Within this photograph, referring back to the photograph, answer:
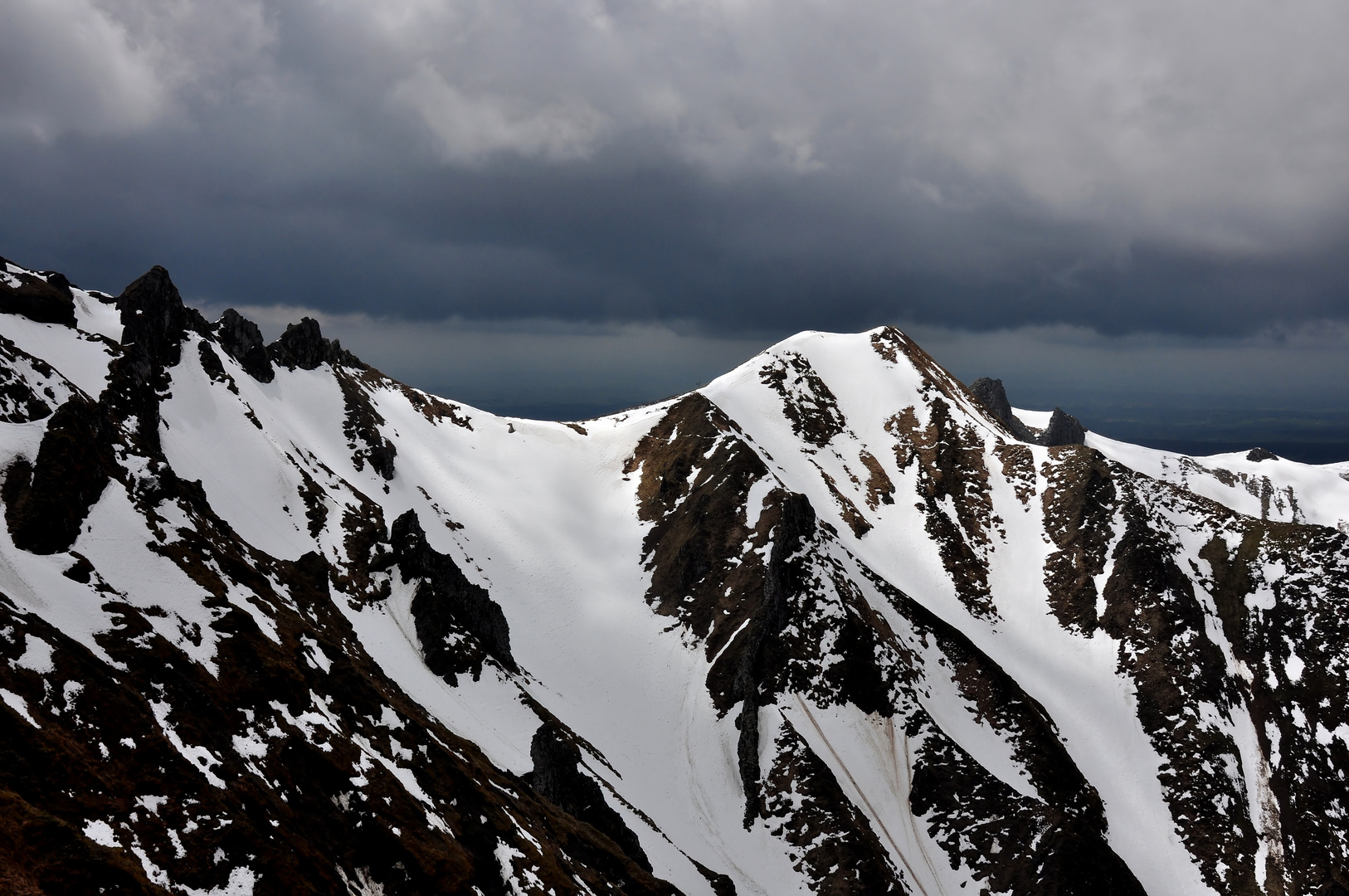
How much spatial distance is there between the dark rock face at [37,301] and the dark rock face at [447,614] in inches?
1986

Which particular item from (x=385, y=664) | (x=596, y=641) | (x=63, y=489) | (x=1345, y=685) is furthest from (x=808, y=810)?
(x=1345, y=685)

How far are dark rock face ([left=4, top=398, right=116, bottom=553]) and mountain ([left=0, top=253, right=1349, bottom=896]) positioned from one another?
24 centimetres

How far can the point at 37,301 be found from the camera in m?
94.6

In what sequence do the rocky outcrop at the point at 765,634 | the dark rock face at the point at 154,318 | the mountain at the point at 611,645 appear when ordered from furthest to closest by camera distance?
the rocky outcrop at the point at 765,634 → the dark rock face at the point at 154,318 → the mountain at the point at 611,645

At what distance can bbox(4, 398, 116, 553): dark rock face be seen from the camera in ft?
147

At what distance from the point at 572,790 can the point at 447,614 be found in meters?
31.2

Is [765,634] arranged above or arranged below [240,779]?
above

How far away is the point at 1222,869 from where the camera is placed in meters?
114

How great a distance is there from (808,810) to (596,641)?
44226 millimetres

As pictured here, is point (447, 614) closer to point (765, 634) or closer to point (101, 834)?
point (765, 634)

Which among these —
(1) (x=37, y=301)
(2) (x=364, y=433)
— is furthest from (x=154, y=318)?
(2) (x=364, y=433)

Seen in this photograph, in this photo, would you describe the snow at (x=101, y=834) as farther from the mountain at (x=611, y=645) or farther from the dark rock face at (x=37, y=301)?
the dark rock face at (x=37, y=301)

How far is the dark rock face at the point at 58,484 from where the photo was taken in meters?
44.8

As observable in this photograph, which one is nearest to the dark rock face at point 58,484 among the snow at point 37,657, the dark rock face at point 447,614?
the snow at point 37,657
